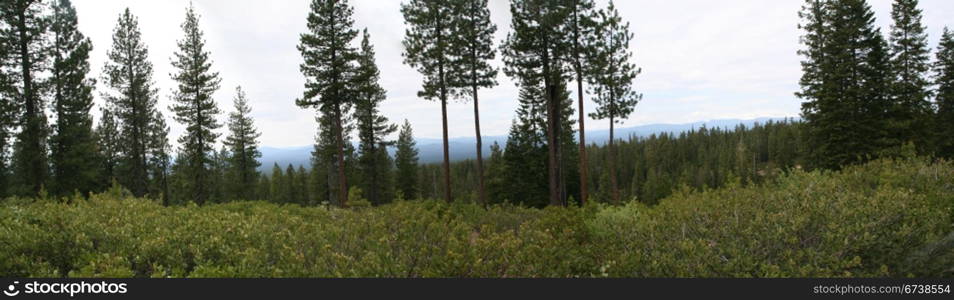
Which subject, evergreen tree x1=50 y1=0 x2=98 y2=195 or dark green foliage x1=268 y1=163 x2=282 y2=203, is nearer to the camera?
evergreen tree x1=50 y1=0 x2=98 y2=195

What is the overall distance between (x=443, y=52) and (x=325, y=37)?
6.08 metres

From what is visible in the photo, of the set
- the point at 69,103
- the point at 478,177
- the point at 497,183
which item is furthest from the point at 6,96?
the point at 497,183

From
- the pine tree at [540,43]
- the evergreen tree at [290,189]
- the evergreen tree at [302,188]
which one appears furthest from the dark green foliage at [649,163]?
the evergreen tree at [290,189]

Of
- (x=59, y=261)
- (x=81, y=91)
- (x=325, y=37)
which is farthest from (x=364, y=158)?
(x=59, y=261)

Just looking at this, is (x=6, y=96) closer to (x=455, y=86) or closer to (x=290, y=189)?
(x=455, y=86)

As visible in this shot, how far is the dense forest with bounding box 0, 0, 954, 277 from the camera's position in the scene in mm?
4727

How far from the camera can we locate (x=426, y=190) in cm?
6350

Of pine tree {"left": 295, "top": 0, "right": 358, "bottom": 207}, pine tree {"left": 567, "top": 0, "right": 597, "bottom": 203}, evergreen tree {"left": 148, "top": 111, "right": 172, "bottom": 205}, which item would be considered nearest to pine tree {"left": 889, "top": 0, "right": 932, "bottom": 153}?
pine tree {"left": 567, "top": 0, "right": 597, "bottom": 203}

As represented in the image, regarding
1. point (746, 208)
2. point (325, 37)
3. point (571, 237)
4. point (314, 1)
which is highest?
point (314, 1)

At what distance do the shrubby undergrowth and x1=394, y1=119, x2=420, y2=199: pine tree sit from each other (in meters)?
38.4

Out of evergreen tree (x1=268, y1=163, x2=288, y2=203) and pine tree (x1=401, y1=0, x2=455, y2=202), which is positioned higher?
pine tree (x1=401, y1=0, x2=455, y2=202)

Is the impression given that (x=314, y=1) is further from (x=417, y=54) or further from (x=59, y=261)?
(x=59, y=261)

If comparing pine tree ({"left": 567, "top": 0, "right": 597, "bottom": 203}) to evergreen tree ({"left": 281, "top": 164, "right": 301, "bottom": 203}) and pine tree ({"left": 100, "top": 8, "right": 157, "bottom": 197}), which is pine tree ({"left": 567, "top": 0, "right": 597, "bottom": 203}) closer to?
pine tree ({"left": 100, "top": 8, "right": 157, "bottom": 197})

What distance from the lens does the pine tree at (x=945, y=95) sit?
2461cm
